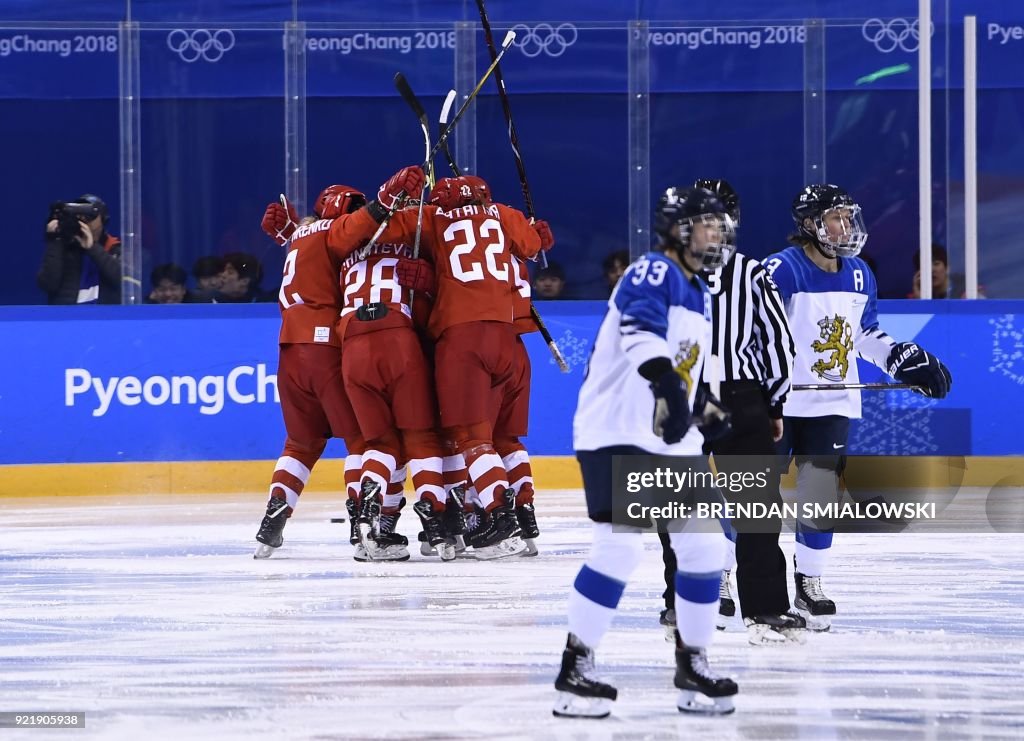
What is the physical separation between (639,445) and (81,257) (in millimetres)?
6531

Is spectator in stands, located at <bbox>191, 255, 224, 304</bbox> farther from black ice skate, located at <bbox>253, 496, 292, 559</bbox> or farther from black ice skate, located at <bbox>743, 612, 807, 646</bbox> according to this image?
black ice skate, located at <bbox>743, 612, 807, 646</bbox>

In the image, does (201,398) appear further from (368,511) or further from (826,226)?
(826,226)

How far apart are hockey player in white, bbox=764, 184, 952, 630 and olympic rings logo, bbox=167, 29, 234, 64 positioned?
18.6 ft

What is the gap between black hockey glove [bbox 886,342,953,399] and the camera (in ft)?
16.2

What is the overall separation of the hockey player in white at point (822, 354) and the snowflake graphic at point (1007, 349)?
4.35 metres

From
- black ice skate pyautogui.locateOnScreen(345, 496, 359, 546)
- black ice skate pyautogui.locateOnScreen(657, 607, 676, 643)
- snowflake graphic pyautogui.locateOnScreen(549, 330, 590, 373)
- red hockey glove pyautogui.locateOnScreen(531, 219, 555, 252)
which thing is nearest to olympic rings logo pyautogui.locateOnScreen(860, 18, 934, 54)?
snowflake graphic pyautogui.locateOnScreen(549, 330, 590, 373)

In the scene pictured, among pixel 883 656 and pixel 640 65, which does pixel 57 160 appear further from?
pixel 883 656

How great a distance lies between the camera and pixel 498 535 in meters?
6.46

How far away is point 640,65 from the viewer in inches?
388

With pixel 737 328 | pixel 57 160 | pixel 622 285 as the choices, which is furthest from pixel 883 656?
pixel 57 160

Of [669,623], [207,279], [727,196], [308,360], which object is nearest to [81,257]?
[207,279]

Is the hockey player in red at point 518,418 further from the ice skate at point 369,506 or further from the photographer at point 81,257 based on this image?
the photographer at point 81,257

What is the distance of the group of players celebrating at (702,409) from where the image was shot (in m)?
3.56

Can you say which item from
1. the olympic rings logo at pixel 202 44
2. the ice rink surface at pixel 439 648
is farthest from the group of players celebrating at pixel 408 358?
the olympic rings logo at pixel 202 44
